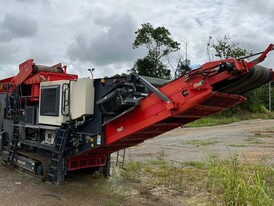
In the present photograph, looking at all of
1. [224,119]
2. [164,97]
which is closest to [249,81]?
[164,97]

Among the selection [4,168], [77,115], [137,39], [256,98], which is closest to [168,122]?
[77,115]

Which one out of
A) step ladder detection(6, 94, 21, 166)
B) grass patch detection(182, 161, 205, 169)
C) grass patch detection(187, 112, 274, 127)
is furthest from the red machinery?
grass patch detection(187, 112, 274, 127)

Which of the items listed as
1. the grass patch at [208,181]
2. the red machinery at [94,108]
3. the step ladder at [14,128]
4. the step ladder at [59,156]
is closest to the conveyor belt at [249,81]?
the red machinery at [94,108]

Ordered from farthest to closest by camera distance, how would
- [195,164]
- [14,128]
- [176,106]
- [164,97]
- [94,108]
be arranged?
[195,164]
[14,128]
[94,108]
[164,97]
[176,106]

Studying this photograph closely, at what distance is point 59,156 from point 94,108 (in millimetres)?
1394

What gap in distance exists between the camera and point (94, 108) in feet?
24.8

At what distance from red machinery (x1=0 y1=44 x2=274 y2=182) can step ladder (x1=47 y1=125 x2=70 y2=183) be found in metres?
0.02

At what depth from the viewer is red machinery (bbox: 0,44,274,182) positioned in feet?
18.7

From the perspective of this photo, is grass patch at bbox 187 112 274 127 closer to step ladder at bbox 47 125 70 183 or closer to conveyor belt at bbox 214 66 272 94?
step ladder at bbox 47 125 70 183

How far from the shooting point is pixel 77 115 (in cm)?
773

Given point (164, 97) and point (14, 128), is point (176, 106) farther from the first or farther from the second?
point (14, 128)

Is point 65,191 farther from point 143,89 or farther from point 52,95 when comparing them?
point 143,89

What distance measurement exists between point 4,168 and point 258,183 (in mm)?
8271

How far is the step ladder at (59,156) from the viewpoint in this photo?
796 centimetres
